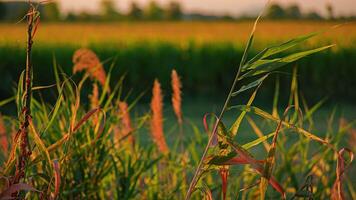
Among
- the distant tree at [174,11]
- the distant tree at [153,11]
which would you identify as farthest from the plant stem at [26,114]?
the distant tree at [153,11]

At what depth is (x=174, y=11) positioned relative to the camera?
37.1 metres

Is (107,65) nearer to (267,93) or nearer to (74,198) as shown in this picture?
(267,93)

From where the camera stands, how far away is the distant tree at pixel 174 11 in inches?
1425

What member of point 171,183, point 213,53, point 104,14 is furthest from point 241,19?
point 171,183

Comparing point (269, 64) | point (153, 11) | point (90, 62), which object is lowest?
point (153, 11)

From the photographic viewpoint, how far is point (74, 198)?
189cm

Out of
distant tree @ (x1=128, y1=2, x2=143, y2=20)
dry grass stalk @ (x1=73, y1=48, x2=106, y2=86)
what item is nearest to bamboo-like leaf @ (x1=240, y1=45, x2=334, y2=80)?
dry grass stalk @ (x1=73, y1=48, x2=106, y2=86)

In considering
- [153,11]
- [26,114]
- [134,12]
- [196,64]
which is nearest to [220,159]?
[26,114]

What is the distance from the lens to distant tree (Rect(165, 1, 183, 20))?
36.2m

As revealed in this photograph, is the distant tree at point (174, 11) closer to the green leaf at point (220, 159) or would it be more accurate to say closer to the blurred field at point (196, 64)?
the blurred field at point (196, 64)

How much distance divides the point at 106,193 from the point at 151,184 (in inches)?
5.5

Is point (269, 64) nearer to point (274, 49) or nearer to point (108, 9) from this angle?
point (274, 49)

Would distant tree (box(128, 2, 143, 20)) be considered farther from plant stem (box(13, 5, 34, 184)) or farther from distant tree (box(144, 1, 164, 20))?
plant stem (box(13, 5, 34, 184))

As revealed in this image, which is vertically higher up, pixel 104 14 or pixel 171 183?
pixel 171 183
